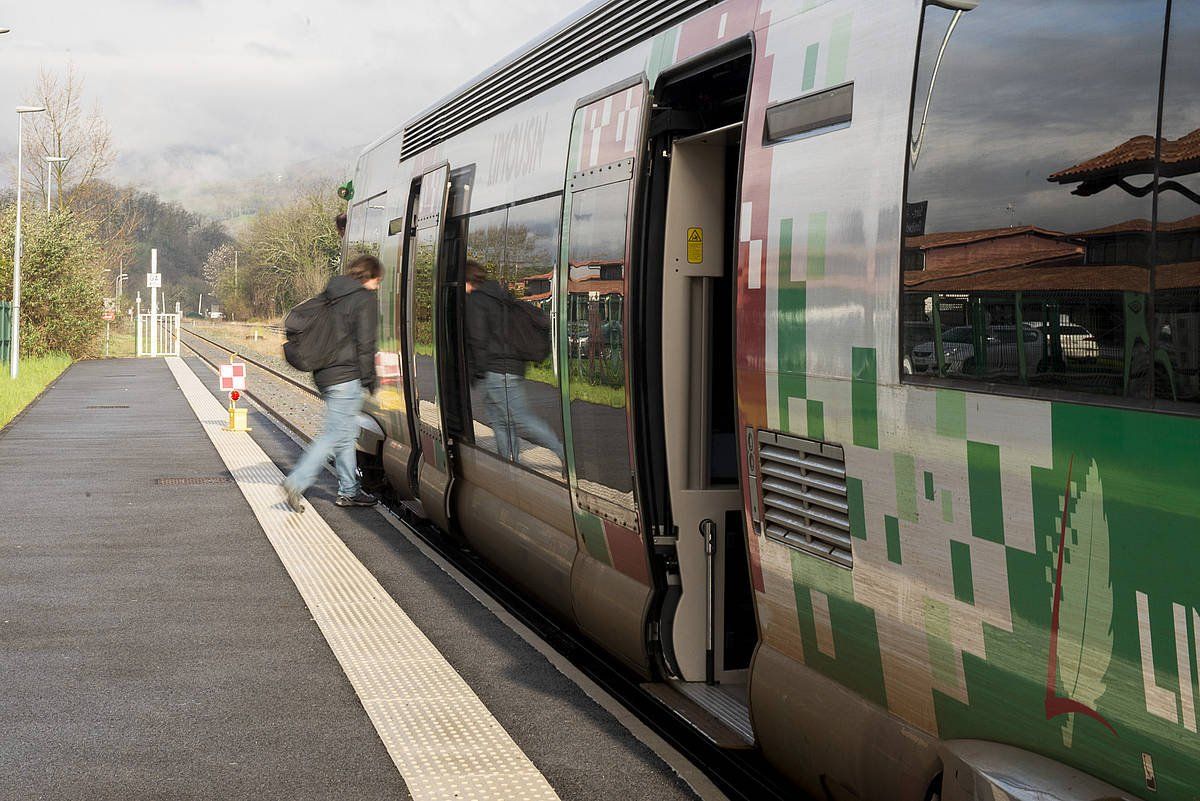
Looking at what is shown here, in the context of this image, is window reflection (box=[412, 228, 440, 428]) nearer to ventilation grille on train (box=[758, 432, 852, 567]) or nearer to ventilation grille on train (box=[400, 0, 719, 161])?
→ ventilation grille on train (box=[400, 0, 719, 161])

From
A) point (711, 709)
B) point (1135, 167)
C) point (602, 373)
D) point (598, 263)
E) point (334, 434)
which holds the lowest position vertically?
point (711, 709)

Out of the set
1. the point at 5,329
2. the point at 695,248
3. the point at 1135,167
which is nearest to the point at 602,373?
the point at 695,248

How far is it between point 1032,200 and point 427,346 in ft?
22.3

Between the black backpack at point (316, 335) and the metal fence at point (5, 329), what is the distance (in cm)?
2661

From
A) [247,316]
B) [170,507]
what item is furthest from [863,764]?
[247,316]

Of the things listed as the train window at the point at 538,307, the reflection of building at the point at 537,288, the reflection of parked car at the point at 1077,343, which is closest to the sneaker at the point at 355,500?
the train window at the point at 538,307

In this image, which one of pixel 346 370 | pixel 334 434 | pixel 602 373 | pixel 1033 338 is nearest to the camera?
pixel 1033 338

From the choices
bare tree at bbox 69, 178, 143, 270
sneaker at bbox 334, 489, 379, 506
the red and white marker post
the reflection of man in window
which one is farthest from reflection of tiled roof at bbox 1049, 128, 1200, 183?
bare tree at bbox 69, 178, 143, 270

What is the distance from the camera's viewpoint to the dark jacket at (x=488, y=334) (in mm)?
7492

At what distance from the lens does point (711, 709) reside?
5.27m

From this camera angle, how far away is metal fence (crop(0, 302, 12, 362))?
115 feet

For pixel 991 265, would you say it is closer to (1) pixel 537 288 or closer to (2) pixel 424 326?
(1) pixel 537 288

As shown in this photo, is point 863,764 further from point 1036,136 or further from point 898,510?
point 1036,136

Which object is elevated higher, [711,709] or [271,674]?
[711,709]
